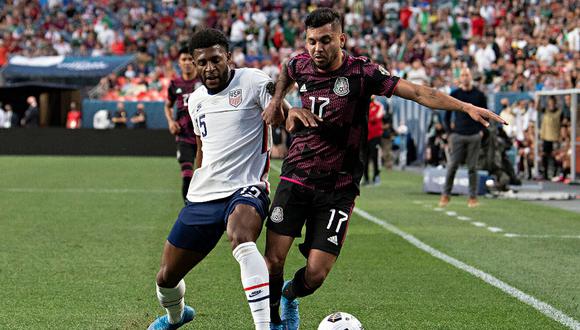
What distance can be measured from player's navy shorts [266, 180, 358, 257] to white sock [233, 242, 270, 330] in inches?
28.3

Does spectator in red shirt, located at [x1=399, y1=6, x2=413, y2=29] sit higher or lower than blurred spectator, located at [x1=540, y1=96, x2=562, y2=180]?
higher

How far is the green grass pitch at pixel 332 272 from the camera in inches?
308

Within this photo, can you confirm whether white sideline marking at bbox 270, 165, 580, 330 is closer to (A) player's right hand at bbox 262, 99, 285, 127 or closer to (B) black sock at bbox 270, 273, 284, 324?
(B) black sock at bbox 270, 273, 284, 324

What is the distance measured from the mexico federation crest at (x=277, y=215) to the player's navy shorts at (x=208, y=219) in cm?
31

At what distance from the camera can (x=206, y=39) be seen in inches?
266

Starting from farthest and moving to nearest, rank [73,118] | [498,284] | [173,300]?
[73,118], [498,284], [173,300]

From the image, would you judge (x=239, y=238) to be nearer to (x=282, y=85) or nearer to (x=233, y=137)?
(x=233, y=137)

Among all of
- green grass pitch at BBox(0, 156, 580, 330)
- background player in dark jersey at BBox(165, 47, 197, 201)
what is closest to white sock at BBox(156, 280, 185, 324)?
green grass pitch at BBox(0, 156, 580, 330)

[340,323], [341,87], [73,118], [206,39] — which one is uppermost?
[206,39]

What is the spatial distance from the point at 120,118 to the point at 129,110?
4.28ft

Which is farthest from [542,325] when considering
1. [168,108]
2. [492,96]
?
[492,96]

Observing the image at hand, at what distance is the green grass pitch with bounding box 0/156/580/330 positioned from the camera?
7.83 m

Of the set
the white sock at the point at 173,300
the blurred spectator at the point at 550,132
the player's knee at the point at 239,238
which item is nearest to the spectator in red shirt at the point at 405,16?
the blurred spectator at the point at 550,132

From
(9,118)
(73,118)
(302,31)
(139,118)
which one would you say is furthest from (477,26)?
(9,118)
